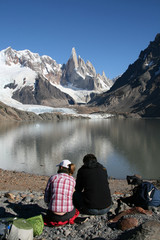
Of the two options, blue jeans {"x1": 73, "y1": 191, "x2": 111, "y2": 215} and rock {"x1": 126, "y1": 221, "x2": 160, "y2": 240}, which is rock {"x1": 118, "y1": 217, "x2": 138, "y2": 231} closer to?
blue jeans {"x1": 73, "y1": 191, "x2": 111, "y2": 215}

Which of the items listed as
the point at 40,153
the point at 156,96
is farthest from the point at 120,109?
the point at 40,153

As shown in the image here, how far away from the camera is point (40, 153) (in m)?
27.5

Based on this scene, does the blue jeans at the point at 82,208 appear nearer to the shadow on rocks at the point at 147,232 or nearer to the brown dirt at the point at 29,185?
the shadow on rocks at the point at 147,232

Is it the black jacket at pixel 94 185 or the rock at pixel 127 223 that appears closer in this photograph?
the rock at pixel 127 223

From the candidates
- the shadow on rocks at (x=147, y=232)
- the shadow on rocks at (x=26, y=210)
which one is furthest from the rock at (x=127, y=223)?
the shadow on rocks at (x=26, y=210)

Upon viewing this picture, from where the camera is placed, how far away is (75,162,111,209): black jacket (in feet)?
16.5

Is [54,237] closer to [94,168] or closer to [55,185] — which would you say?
[55,185]

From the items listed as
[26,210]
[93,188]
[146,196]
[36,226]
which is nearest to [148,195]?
[146,196]

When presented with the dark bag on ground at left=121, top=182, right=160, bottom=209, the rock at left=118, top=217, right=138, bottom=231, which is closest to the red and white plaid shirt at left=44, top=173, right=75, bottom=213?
the rock at left=118, top=217, right=138, bottom=231

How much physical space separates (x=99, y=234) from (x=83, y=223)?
0.56m

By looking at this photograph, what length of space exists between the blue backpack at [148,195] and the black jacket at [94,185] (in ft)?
3.45

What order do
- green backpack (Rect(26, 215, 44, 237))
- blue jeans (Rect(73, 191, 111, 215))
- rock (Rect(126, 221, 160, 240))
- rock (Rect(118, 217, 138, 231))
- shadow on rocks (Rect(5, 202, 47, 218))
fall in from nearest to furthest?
rock (Rect(126, 221, 160, 240)) → green backpack (Rect(26, 215, 44, 237)) → rock (Rect(118, 217, 138, 231)) → blue jeans (Rect(73, 191, 111, 215)) → shadow on rocks (Rect(5, 202, 47, 218))

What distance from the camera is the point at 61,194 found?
16.2ft

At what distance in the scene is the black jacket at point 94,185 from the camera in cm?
504
